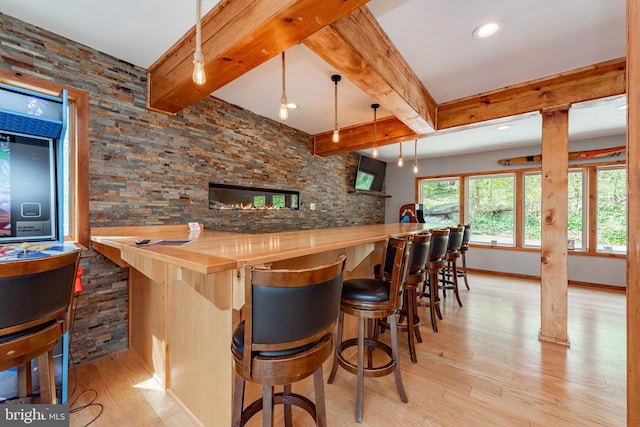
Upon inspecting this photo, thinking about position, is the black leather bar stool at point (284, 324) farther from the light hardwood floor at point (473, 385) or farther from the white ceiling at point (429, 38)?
the white ceiling at point (429, 38)

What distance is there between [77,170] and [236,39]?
1668mm

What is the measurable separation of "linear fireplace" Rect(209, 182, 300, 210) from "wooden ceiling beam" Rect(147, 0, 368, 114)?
1.08 meters

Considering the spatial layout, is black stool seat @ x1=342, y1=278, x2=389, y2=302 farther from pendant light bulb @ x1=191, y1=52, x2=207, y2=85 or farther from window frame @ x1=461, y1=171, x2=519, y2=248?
window frame @ x1=461, y1=171, x2=519, y2=248

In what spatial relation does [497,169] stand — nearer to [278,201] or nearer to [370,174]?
[370,174]

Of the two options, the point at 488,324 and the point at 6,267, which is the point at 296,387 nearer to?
the point at 6,267

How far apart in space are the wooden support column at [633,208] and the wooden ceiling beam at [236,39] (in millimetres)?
1034

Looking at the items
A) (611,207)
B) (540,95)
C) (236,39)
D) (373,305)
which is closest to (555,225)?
(540,95)

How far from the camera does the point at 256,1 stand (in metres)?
1.48

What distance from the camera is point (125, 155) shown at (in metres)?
2.30

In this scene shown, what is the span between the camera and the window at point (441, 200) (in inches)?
231

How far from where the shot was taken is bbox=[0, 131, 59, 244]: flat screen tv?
1.51 m

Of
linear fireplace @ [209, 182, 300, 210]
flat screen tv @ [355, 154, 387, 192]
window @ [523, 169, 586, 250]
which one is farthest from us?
flat screen tv @ [355, 154, 387, 192]

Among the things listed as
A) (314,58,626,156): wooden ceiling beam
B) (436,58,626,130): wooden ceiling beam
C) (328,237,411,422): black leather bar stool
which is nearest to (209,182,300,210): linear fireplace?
(314,58,626,156): wooden ceiling beam

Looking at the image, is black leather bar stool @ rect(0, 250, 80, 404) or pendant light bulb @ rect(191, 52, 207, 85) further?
pendant light bulb @ rect(191, 52, 207, 85)
